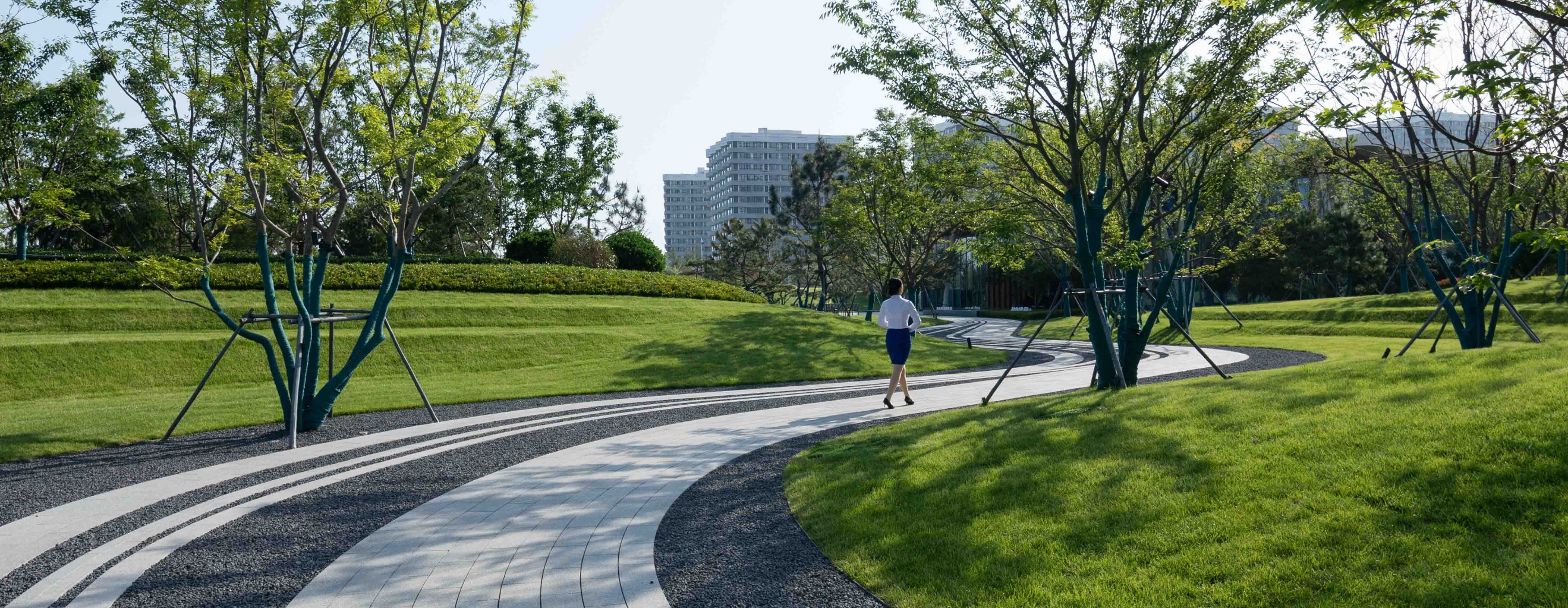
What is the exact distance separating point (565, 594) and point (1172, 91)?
11119mm

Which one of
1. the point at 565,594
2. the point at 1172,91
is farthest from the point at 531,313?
the point at 565,594

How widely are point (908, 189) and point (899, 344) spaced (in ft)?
47.2

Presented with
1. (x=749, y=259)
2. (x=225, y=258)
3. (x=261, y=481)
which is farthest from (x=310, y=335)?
(x=749, y=259)

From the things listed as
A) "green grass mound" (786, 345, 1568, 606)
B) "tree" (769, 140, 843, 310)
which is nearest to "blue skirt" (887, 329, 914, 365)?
"green grass mound" (786, 345, 1568, 606)

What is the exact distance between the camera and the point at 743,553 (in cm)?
495

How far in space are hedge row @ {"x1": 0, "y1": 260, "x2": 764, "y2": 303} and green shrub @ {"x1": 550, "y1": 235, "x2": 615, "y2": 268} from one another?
3.08 meters

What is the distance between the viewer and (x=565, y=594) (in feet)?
14.1

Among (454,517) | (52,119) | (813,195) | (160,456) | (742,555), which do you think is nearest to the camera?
(742,555)

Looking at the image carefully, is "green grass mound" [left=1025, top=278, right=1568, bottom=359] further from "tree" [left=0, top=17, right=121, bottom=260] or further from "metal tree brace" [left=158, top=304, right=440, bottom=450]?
"tree" [left=0, top=17, right=121, bottom=260]

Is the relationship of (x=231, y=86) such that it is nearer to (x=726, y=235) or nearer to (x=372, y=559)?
(x=372, y=559)

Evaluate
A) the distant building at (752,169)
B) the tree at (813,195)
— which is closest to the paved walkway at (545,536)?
the tree at (813,195)

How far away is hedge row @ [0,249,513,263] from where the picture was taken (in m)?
20.7

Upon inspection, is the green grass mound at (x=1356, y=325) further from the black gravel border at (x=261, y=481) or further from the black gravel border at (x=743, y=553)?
the black gravel border at (x=261, y=481)

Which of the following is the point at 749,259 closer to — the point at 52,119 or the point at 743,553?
the point at 52,119
